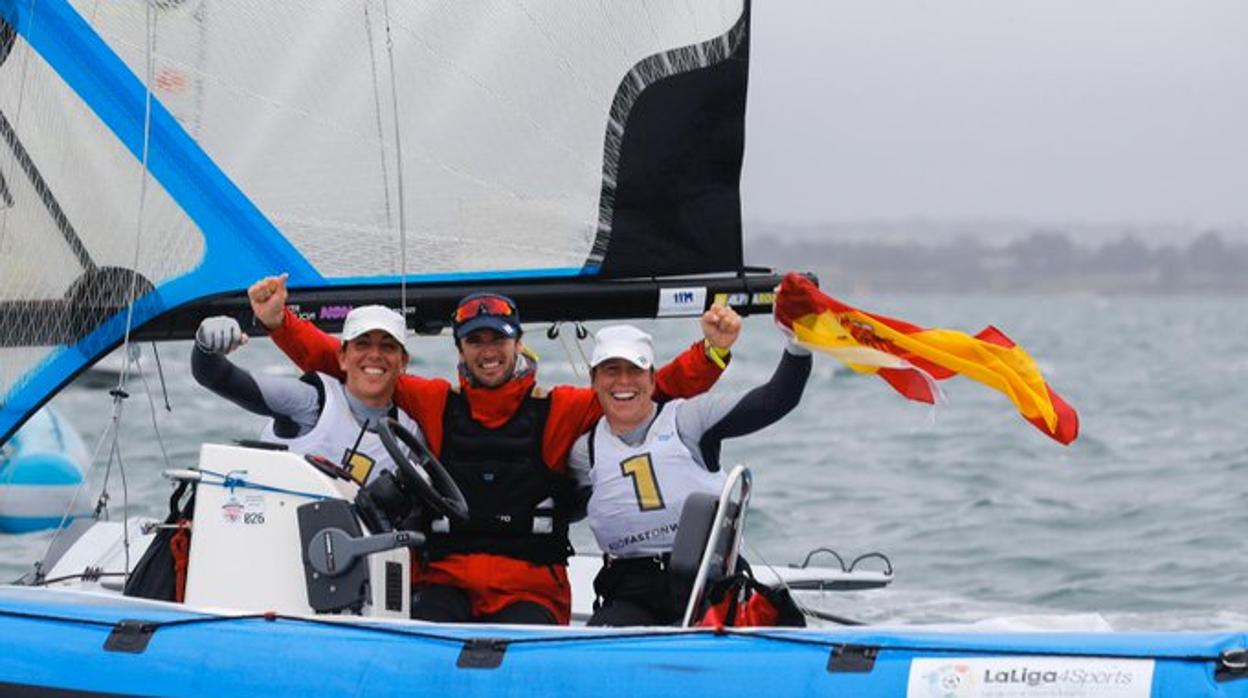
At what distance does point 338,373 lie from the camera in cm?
552

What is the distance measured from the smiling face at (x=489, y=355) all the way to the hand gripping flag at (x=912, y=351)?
22.8 inches

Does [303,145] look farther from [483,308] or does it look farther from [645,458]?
[645,458]

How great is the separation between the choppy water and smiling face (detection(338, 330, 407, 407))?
841 millimetres

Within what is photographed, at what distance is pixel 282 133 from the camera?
5.71 meters

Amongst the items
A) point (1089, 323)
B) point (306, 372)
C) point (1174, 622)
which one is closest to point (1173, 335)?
point (1089, 323)

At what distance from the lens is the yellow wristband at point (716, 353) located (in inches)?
206

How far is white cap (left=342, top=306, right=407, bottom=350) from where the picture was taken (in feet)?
17.1

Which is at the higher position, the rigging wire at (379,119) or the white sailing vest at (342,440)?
the rigging wire at (379,119)

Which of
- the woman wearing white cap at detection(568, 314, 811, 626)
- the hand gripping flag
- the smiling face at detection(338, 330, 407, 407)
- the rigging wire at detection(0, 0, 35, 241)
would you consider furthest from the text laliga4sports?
the rigging wire at detection(0, 0, 35, 241)

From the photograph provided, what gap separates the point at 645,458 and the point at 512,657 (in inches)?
33.2

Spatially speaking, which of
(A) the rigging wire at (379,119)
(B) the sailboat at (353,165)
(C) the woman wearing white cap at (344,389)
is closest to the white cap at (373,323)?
(C) the woman wearing white cap at (344,389)

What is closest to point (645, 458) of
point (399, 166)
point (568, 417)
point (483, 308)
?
point (568, 417)

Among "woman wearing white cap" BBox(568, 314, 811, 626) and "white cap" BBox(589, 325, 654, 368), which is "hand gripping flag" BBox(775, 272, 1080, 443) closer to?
"woman wearing white cap" BBox(568, 314, 811, 626)

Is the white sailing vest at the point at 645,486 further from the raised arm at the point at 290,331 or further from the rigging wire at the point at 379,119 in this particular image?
the rigging wire at the point at 379,119
